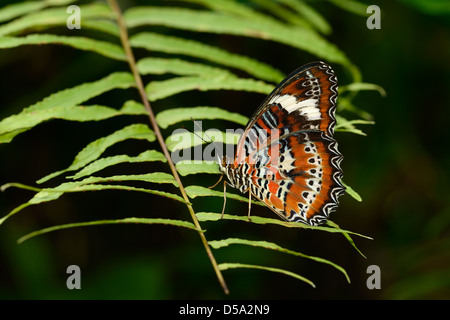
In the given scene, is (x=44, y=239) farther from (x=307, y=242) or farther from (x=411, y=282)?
(x=411, y=282)

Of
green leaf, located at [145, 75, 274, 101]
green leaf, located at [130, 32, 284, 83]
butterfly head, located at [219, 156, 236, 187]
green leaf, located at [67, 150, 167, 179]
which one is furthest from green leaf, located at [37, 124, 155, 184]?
green leaf, located at [130, 32, 284, 83]

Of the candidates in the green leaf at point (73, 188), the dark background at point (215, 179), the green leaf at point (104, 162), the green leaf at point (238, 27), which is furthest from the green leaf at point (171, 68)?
the dark background at point (215, 179)

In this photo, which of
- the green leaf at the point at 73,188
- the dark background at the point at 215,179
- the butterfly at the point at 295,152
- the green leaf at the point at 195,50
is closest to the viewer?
the green leaf at the point at 73,188

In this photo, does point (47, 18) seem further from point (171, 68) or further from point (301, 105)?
point (301, 105)

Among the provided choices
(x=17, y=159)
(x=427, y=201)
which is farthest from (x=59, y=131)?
(x=427, y=201)

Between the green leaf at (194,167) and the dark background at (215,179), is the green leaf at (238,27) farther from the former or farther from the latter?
the dark background at (215,179)

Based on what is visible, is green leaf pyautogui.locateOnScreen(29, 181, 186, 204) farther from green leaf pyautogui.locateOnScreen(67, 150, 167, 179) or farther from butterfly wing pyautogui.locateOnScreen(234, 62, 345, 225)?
butterfly wing pyautogui.locateOnScreen(234, 62, 345, 225)
